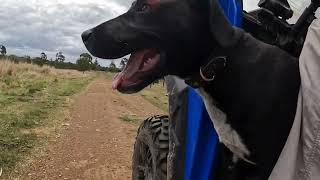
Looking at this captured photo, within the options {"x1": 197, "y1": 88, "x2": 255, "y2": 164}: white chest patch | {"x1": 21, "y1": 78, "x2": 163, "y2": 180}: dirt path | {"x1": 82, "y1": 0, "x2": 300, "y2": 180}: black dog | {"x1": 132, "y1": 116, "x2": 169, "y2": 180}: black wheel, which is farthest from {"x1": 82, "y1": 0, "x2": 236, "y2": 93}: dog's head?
{"x1": 21, "y1": 78, "x2": 163, "y2": 180}: dirt path

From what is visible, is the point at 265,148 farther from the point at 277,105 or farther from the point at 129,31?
the point at 129,31

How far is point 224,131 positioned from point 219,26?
0.64 meters

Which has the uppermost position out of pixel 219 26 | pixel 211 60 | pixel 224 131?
pixel 219 26

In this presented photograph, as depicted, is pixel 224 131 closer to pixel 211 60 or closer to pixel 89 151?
pixel 211 60

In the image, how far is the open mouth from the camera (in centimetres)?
321

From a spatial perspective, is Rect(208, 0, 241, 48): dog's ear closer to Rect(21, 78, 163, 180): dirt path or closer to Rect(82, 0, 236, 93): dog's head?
Rect(82, 0, 236, 93): dog's head

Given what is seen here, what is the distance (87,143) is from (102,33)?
21.6 feet

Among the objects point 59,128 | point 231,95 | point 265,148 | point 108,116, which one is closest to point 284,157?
point 265,148

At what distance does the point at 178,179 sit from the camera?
13.1 feet

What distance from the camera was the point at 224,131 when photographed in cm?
332

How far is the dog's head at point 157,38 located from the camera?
325cm

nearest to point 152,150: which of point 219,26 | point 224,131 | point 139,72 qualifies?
point 224,131

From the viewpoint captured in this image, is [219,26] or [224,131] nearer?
[219,26]

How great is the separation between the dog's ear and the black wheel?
1391mm
